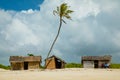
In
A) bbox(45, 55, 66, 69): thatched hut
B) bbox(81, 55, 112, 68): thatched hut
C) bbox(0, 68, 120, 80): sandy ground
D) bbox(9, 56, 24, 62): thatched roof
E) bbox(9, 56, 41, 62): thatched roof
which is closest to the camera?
bbox(0, 68, 120, 80): sandy ground

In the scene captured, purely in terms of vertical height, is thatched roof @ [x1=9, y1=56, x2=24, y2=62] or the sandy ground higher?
thatched roof @ [x1=9, y1=56, x2=24, y2=62]

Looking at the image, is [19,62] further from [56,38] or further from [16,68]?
[56,38]

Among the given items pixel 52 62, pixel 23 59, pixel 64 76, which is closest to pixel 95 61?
pixel 52 62

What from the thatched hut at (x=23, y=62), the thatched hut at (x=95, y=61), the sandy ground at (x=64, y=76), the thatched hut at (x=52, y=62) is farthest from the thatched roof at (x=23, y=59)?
the sandy ground at (x=64, y=76)

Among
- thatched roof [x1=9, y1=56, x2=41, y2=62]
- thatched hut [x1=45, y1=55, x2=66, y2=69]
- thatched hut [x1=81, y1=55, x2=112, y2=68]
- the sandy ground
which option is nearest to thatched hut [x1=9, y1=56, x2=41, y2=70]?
thatched roof [x1=9, y1=56, x2=41, y2=62]

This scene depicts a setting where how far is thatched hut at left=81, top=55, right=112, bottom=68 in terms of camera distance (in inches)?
2511

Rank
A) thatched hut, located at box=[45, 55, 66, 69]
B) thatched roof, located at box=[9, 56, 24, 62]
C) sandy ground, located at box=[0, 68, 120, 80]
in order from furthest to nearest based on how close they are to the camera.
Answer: thatched roof, located at box=[9, 56, 24, 62]
thatched hut, located at box=[45, 55, 66, 69]
sandy ground, located at box=[0, 68, 120, 80]

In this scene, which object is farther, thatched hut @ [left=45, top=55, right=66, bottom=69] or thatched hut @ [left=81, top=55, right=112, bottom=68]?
thatched hut @ [left=81, top=55, right=112, bottom=68]

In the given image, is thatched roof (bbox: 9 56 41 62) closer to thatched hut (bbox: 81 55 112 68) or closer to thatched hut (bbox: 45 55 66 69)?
thatched hut (bbox: 45 55 66 69)

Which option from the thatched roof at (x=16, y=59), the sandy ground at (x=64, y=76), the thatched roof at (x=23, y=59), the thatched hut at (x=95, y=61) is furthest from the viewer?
the thatched hut at (x=95, y=61)

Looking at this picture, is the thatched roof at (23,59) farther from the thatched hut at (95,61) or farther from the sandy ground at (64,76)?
the sandy ground at (64,76)

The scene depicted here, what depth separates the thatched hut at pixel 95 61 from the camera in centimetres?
6378

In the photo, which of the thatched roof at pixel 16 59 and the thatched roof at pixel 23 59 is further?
the thatched roof at pixel 16 59

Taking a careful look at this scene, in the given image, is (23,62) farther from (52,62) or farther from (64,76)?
(64,76)
